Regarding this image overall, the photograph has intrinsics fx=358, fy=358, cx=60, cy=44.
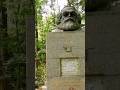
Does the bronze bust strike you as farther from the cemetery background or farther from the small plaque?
the cemetery background

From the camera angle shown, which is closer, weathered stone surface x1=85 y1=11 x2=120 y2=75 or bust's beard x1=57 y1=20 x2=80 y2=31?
weathered stone surface x1=85 y1=11 x2=120 y2=75

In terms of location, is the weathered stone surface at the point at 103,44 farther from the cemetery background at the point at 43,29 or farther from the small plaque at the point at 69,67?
the cemetery background at the point at 43,29

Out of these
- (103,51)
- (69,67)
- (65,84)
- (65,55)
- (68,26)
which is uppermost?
(68,26)

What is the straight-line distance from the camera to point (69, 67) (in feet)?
16.4

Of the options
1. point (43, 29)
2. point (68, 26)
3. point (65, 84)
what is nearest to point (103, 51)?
point (68, 26)

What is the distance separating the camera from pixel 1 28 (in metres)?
2.73

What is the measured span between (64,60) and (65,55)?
0.08 metres

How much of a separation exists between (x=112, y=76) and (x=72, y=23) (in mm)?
2366

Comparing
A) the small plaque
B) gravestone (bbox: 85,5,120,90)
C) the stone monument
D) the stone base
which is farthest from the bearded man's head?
gravestone (bbox: 85,5,120,90)

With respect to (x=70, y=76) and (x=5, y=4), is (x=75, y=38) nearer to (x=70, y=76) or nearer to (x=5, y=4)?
(x=70, y=76)

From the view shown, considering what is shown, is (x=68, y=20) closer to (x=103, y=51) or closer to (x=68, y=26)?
(x=68, y=26)

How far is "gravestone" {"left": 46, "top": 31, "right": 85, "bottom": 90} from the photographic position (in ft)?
16.1

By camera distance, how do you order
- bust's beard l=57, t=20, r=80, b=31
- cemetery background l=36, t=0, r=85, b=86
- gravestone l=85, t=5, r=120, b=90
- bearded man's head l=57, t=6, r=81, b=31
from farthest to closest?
cemetery background l=36, t=0, r=85, b=86 → bust's beard l=57, t=20, r=80, b=31 → bearded man's head l=57, t=6, r=81, b=31 → gravestone l=85, t=5, r=120, b=90

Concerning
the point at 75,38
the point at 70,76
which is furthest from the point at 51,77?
the point at 75,38
